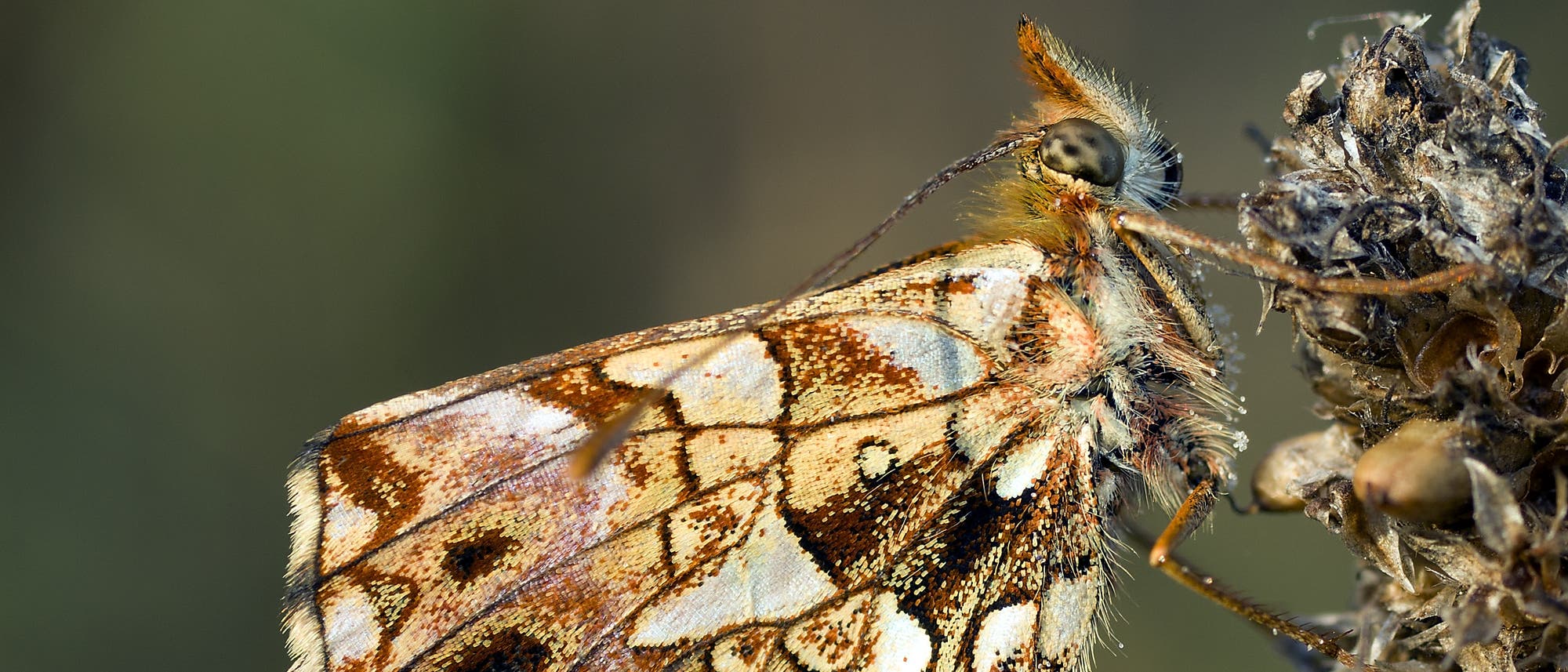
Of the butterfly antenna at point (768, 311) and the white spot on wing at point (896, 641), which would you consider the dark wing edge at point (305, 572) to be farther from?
the white spot on wing at point (896, 641)

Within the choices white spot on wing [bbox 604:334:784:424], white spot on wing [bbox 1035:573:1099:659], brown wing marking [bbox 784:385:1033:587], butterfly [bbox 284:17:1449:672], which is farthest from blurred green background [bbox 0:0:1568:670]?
white spot on wing [bbox 604:334:784:424]

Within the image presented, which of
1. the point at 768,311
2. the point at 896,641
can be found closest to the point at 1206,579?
the point at 896,641

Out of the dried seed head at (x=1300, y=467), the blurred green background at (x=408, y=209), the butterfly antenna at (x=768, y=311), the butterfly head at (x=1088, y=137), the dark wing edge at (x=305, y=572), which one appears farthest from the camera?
the blurred green background at (x=408, y=209)

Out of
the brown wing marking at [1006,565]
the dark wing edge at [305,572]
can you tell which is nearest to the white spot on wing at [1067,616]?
the brown wing marking at [1006,565]

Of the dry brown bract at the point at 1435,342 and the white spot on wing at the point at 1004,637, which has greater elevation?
the dry brown bract at the point at 1435,342

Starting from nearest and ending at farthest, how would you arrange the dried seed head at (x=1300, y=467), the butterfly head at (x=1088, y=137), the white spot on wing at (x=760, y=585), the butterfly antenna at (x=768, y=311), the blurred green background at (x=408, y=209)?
the butterfly antenna at (x=768, y=311) < the dried seed head at (x=1300, y=467) < the white spot on wing at (x=760, y=585) < the butterfly head at (x=1088, y=137) < the blurred green background at (x=408, y=209)

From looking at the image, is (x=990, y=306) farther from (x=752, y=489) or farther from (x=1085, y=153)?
(x=752, y=489)

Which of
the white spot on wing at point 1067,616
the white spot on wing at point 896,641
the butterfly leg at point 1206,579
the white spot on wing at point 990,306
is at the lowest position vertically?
the white spot on wing at point 896,641

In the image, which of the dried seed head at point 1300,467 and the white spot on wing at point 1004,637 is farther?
the white spot on wing at point 1004,637

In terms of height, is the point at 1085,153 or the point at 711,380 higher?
the point at 1085,153
